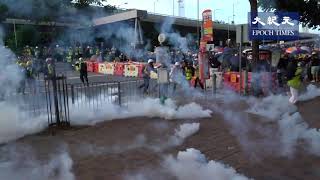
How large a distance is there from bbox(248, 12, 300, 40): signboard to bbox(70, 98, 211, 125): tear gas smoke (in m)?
4.81

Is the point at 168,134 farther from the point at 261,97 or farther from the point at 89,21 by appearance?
the point at 261,97

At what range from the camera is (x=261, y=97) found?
14.4m

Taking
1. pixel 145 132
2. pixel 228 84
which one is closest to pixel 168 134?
pixel 145 132

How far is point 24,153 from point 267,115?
19.9ft

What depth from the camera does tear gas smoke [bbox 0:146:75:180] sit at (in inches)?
235

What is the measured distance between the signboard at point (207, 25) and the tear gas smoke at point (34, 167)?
1051cm

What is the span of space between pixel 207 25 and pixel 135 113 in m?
6.98

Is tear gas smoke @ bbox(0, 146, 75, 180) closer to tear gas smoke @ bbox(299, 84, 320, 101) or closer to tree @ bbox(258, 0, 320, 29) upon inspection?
tear gas smoke @ bbox(299, 84, 320, 101)

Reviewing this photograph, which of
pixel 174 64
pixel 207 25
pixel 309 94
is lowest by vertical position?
pixel 309 94

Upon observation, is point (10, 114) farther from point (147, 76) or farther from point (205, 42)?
point (205, 42)

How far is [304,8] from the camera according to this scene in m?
23.0

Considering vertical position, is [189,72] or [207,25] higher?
[207,25]

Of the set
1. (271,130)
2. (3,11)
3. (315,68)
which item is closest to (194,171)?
(271,130)

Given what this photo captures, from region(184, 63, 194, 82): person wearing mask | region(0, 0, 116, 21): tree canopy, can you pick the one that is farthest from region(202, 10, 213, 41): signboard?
region(0, 0, 116, 21): tree canopy
